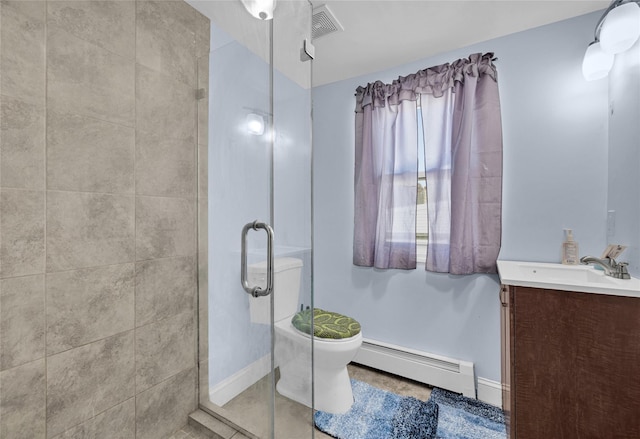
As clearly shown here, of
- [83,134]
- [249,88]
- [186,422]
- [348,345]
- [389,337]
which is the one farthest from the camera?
[389,337]

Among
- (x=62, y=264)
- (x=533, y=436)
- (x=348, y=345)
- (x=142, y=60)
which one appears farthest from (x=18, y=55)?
(x=533, y=436)

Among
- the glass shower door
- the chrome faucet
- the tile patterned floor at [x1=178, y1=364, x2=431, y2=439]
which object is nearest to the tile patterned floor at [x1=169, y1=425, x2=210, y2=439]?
the tile patterned floor at [x1=178, y1=364, x2=431, y2=439]

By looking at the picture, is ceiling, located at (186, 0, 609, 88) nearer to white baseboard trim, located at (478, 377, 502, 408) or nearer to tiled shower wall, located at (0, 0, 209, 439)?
tiled shower wall, located at (0, 0, 209, 439)

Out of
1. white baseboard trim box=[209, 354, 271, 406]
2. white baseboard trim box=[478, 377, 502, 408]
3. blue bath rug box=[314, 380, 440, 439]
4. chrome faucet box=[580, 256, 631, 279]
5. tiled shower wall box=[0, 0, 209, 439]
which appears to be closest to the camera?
tiled shower wall box=[0, 0, 209, 439]

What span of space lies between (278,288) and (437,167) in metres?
1.49

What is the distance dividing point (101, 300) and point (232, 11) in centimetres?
129

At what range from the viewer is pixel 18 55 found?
0.89 metres

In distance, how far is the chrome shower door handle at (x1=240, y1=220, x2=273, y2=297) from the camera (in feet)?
3.56

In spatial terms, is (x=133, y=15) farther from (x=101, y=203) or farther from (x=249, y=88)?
(x=101, y=203)

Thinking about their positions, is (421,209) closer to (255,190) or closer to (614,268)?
(614,268)

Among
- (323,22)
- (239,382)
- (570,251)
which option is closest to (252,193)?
(239,382)

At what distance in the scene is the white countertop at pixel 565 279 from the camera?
1.05 meters

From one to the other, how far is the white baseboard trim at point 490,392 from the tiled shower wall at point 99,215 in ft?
5.57

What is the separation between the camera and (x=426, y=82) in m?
2.07
